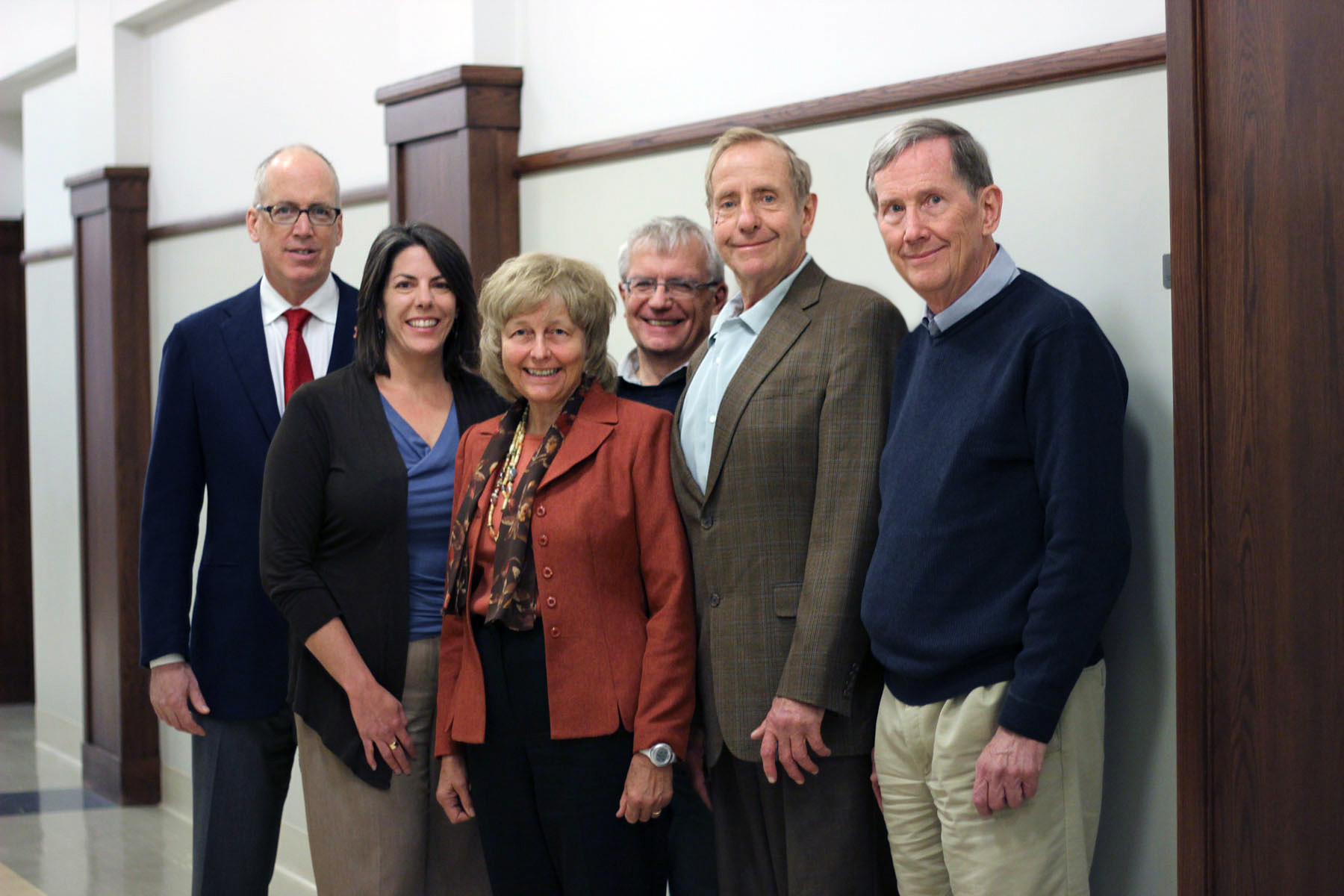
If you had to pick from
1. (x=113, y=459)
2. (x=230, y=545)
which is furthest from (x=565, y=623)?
(x=113, y=459)

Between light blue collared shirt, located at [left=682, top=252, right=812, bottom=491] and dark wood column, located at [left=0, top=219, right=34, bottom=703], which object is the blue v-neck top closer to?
light blue collared shirt, located at [left=682, top=252, right=812, bottom=491]

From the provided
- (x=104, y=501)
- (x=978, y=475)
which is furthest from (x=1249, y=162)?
(x=104, y=501)

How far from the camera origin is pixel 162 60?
572cm

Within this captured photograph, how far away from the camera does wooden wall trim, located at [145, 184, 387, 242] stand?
14.6 feet

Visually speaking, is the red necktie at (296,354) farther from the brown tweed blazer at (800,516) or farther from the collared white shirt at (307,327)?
the brown tweed blazer at (800,516)

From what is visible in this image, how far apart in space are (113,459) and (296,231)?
10.0 ft

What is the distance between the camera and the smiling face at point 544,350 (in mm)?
2369

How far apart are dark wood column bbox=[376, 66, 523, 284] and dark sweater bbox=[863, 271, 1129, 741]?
1977mm

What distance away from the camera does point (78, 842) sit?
5.00 meters

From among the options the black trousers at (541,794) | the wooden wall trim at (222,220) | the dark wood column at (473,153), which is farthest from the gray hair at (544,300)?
the wooden wall trim at (222,220)

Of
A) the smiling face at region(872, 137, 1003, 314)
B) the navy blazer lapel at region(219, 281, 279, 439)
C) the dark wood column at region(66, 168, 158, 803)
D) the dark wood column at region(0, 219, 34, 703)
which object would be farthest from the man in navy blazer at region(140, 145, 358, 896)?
the dark wood column at region(0, 219, 34, 703)

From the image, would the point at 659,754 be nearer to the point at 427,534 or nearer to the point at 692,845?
the point at 692,845

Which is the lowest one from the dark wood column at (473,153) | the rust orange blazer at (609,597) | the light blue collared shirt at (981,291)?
the rust orange blazer at (609,597)

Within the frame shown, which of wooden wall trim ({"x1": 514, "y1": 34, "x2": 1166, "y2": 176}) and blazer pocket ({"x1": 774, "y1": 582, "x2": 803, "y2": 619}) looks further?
wooden wall trim ({"x1": 514, "y1": 34, "x2": 1166, "y2": 176})
